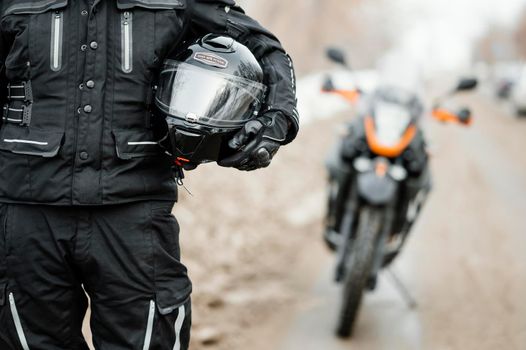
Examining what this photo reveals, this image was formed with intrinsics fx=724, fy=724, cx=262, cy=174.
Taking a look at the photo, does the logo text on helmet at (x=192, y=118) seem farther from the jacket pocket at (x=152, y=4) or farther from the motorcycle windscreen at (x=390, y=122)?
the motorcycle windscreen at (x=390, y=122)

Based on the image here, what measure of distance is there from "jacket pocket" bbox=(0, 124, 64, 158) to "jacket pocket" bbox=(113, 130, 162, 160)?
6.9 inches

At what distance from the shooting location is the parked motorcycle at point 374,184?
429 centimetres

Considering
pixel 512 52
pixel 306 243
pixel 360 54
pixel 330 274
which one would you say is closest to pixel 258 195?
pixel 306 243

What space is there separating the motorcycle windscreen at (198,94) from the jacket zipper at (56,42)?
1.05 ft

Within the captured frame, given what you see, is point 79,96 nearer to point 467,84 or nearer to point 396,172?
point 396,172

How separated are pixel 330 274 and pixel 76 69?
389 centimetres

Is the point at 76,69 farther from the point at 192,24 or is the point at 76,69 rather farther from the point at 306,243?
the point at 306,243

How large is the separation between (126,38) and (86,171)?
435 mm

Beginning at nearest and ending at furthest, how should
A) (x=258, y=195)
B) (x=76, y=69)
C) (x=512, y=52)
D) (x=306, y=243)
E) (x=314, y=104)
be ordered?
(x=76, y=69), (x=306, y=243), (x=258, y=195), (x=314, y=104), (x=512, y=52)

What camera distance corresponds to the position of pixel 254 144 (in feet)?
7.64

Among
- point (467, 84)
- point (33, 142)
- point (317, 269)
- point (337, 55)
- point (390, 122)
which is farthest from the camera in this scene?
point (317, 269)

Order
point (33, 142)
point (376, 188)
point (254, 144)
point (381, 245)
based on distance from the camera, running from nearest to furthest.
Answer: point (33, 142) → point (254, 144) → point (376, 188) → point (381, 245)

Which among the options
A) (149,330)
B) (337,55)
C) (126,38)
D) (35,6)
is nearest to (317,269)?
(337,55)

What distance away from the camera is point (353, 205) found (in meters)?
4.66
